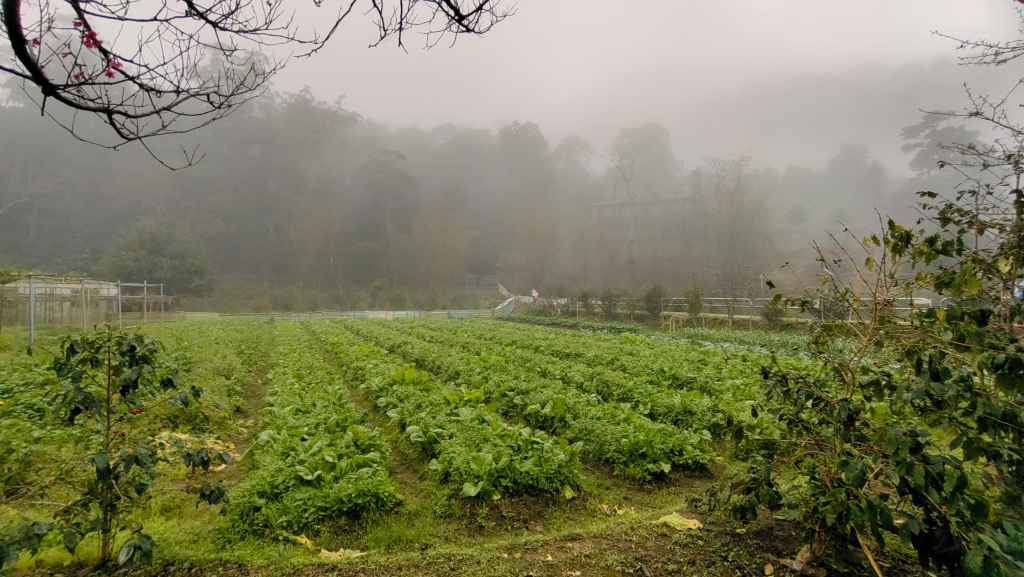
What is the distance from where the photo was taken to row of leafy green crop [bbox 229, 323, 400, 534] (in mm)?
3545

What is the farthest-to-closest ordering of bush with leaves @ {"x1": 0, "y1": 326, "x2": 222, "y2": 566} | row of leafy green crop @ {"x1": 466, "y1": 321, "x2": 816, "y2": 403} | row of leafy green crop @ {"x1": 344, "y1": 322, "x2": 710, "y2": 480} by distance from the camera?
1. row of leafy green crop @ {"x1": 466, "y1": 321, "x2": 816, "y2": 403}
2. row of leafy green crop @ {"x1": 344, "y1": 322, "x2": 710, "y2": 480}
3. bush with leaves @ {"x1": 0, "y1": 326, "x2": 222, "y2": 566}

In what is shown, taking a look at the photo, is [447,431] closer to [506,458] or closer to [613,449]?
[506,458]

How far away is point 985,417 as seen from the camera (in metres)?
2.20

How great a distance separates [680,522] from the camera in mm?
3543

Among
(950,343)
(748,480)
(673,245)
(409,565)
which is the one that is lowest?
(409,565)

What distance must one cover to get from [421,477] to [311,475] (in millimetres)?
1152

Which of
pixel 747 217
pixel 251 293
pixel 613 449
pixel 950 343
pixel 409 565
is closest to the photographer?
pixel 950 343

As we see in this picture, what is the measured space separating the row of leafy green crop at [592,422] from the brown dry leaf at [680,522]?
2.88 ft

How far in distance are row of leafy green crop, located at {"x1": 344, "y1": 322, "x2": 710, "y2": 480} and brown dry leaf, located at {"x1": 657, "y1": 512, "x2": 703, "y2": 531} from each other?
2.88 ft

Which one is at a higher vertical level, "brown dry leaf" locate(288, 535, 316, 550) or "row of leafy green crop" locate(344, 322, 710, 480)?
"row of leafy green crop" locate(344, 322, 710, 480)

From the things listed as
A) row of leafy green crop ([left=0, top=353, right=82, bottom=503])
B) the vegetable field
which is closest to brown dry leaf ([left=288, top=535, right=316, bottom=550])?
the vegetable field

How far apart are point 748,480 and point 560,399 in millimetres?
3331

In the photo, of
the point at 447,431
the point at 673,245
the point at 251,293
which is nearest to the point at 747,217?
the point at 673,245

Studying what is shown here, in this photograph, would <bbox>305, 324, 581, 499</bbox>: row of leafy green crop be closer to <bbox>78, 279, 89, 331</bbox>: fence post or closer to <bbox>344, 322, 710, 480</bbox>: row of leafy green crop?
<bbox>344, 322, 710, 480</bbox>: row of leafy green crop
